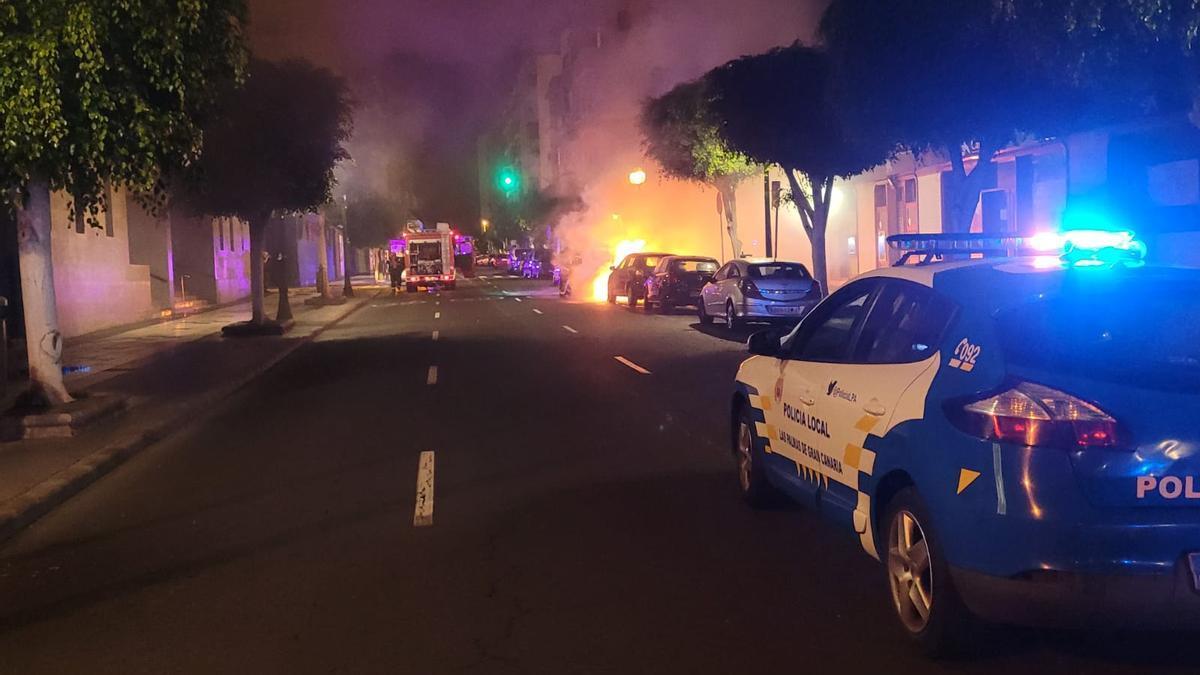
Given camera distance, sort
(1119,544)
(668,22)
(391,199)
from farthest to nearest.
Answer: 1. (391,199)
2. (668,22)
3. (1119,544)

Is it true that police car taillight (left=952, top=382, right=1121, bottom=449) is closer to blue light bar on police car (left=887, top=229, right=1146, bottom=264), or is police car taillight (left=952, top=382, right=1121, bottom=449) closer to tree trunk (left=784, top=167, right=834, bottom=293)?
blue light bar on police car (left=887, top=229, right=1146, bottom=264)

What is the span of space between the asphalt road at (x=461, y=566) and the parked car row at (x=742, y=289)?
10.0 m

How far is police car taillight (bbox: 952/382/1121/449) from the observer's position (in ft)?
12.9

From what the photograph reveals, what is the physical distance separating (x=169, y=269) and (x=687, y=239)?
952 inches

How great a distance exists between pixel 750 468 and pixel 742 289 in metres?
15.0

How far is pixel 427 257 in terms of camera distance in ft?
156

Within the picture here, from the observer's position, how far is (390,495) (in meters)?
8.01

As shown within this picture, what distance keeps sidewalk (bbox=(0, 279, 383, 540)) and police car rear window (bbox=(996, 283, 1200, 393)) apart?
6.23m

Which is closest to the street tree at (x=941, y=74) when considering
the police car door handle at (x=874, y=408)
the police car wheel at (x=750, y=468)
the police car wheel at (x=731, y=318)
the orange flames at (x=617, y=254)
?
the police car wheel at (x=750, y=468)

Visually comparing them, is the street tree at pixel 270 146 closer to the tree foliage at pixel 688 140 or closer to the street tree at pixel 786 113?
the street tree at pixel 786 113

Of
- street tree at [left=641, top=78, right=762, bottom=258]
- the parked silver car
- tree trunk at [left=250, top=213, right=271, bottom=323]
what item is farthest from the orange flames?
tree trunk at [left=250, top=213, right=271, bottom=323]

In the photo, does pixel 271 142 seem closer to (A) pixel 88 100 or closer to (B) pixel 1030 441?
(A) pixel 88 100

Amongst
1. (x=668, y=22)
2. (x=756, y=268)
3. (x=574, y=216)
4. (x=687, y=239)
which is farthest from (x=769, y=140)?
(x=574, y=216)

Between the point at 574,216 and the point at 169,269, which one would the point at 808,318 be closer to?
the point at 169,269
